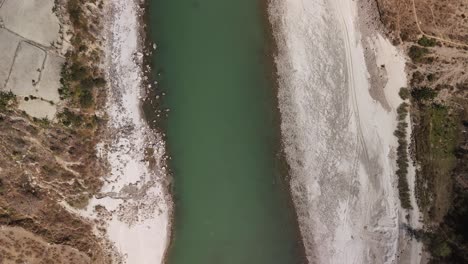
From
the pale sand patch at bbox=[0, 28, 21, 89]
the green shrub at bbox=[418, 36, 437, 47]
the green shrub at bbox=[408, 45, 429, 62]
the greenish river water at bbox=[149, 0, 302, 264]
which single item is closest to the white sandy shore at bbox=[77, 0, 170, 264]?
the greenish river water at bbox=[149, 0, 302, 264]

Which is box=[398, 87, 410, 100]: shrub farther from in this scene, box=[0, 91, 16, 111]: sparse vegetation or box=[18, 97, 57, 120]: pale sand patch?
box=[0, 91, 16, 111]: sparse vegetation

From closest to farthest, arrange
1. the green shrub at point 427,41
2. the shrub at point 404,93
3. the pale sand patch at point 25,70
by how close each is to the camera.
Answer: the pale sand patch at point 25,70, the green shrub at point 427,41, the shrub at point 404,93

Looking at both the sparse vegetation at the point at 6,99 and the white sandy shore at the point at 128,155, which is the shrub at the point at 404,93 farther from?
the sparse vegetation at the point at 6,99

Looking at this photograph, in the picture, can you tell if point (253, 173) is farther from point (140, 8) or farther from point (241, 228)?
point (140, 8)

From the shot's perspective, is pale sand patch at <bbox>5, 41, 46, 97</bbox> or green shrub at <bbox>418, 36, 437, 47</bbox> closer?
pale sand patch at <bbox>5, 41, 46, 97</bbox>

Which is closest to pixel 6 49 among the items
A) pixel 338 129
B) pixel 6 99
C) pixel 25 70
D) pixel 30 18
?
pixel 25 70

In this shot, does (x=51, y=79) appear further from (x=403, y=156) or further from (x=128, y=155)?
(x=403, y=156)

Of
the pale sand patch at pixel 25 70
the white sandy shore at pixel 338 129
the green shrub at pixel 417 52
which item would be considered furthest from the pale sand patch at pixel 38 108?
the green shrub at pixel 417 52
